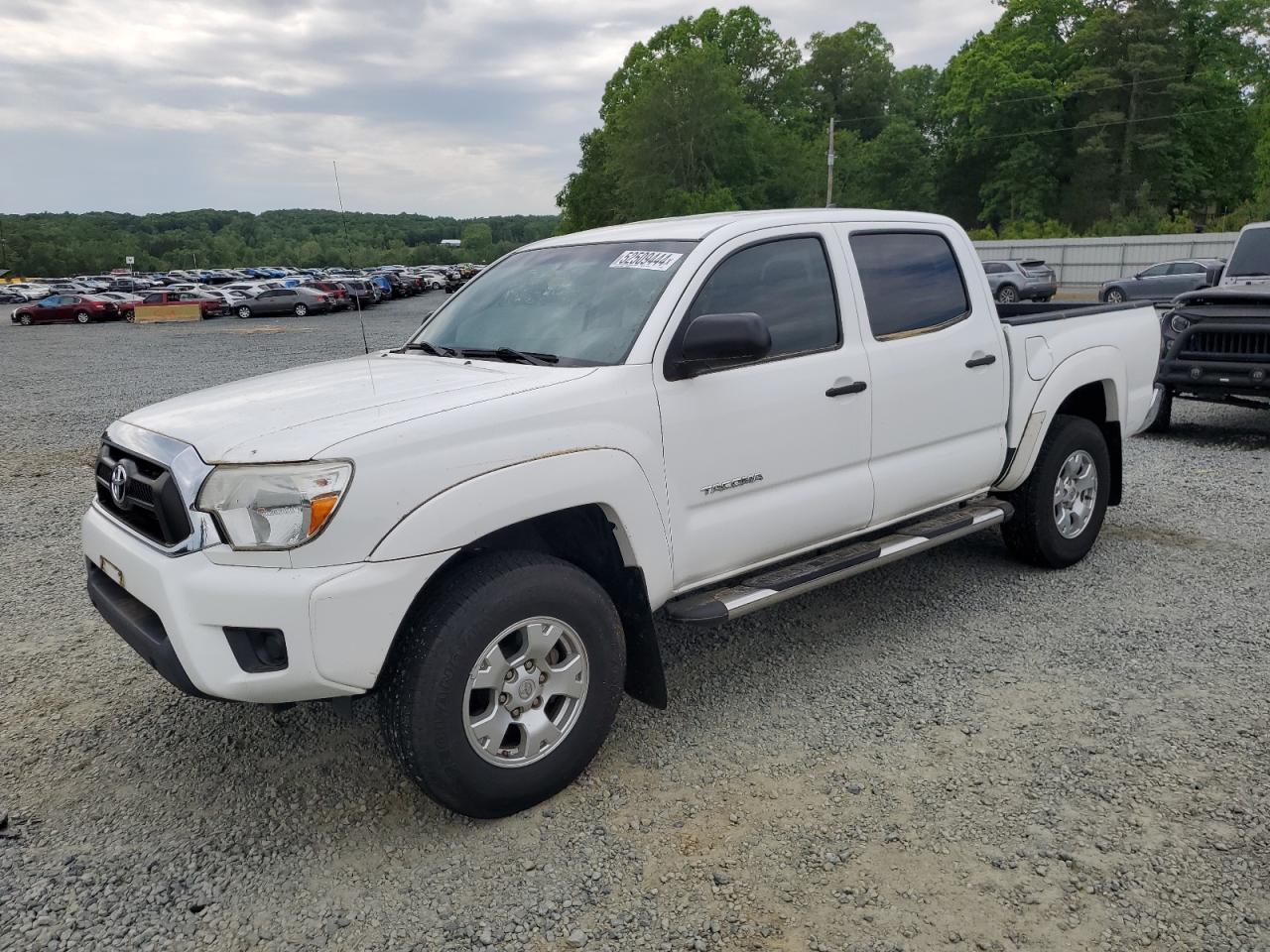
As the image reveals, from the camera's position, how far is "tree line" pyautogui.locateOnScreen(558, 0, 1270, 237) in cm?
5569

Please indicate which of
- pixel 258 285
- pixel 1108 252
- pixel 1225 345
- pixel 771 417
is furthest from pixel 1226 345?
pixel 258 285

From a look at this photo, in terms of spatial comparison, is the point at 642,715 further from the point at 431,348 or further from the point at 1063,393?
the point at 1063,393

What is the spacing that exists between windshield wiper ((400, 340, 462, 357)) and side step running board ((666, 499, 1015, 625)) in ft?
4.58

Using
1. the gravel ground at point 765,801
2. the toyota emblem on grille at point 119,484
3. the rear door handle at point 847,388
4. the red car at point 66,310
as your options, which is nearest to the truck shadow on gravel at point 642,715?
the gravel ground at point 765,801

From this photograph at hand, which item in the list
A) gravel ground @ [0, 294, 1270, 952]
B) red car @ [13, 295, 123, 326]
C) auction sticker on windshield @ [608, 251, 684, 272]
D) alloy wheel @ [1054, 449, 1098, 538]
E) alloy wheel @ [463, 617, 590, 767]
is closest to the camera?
gravel ground @ [0, 294, 1270, 952]

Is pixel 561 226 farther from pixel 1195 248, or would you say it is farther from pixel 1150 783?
pixel 1150 783

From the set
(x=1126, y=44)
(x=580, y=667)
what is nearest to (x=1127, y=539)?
(x=580, y=667)

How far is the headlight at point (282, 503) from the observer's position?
107 inches

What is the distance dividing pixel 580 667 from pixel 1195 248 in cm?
4016

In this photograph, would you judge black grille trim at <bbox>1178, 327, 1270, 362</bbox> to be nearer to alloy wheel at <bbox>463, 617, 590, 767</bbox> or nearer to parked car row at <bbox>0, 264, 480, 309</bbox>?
alloy wheel at <bbox>463, 617, 590, 767</bbox>

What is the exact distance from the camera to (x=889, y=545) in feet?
13.8

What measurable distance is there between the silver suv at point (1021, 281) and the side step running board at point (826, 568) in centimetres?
2665

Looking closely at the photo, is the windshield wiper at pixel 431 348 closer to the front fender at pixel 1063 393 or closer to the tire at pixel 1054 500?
the front fender at pixel 1063 393

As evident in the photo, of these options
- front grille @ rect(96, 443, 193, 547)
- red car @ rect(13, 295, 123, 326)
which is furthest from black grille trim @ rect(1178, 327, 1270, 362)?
red car @ rect(13, 295, 123, 326)
